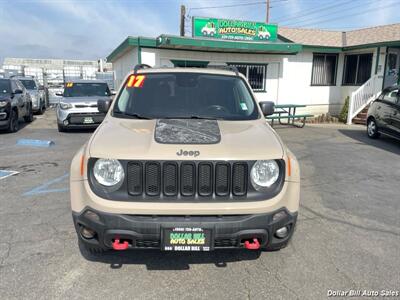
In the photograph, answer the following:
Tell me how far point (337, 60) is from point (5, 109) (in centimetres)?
1446

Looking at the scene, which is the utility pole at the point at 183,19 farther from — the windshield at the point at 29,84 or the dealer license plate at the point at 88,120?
the dealer license plate at the point at 88,120

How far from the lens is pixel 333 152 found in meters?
8.66

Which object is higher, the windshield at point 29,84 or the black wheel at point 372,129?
the windshield at point 29,84

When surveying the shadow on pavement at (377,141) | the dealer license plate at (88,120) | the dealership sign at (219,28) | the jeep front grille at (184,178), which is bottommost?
the shadow on pavement at (377,141)

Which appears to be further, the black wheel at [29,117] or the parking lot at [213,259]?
the black wheel at [29,117]

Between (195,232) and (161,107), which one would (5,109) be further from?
(195,232)

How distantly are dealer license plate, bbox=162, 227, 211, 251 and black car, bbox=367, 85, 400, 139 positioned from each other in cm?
830

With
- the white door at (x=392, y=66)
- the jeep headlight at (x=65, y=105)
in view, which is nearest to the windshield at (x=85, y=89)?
the jeep headlight at (x=65, y=105)

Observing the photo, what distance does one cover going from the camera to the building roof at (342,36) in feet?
50.1

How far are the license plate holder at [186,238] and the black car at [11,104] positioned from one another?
941 cm

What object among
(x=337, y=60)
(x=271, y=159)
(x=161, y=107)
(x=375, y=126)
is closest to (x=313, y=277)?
(x=271, y=159)

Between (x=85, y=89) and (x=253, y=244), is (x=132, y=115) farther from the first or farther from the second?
(x=85, y=89)

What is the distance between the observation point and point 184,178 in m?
2.63

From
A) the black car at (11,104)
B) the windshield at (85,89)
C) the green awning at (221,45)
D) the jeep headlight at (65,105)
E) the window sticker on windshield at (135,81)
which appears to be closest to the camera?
the window sticker on windshield at (135,81)
